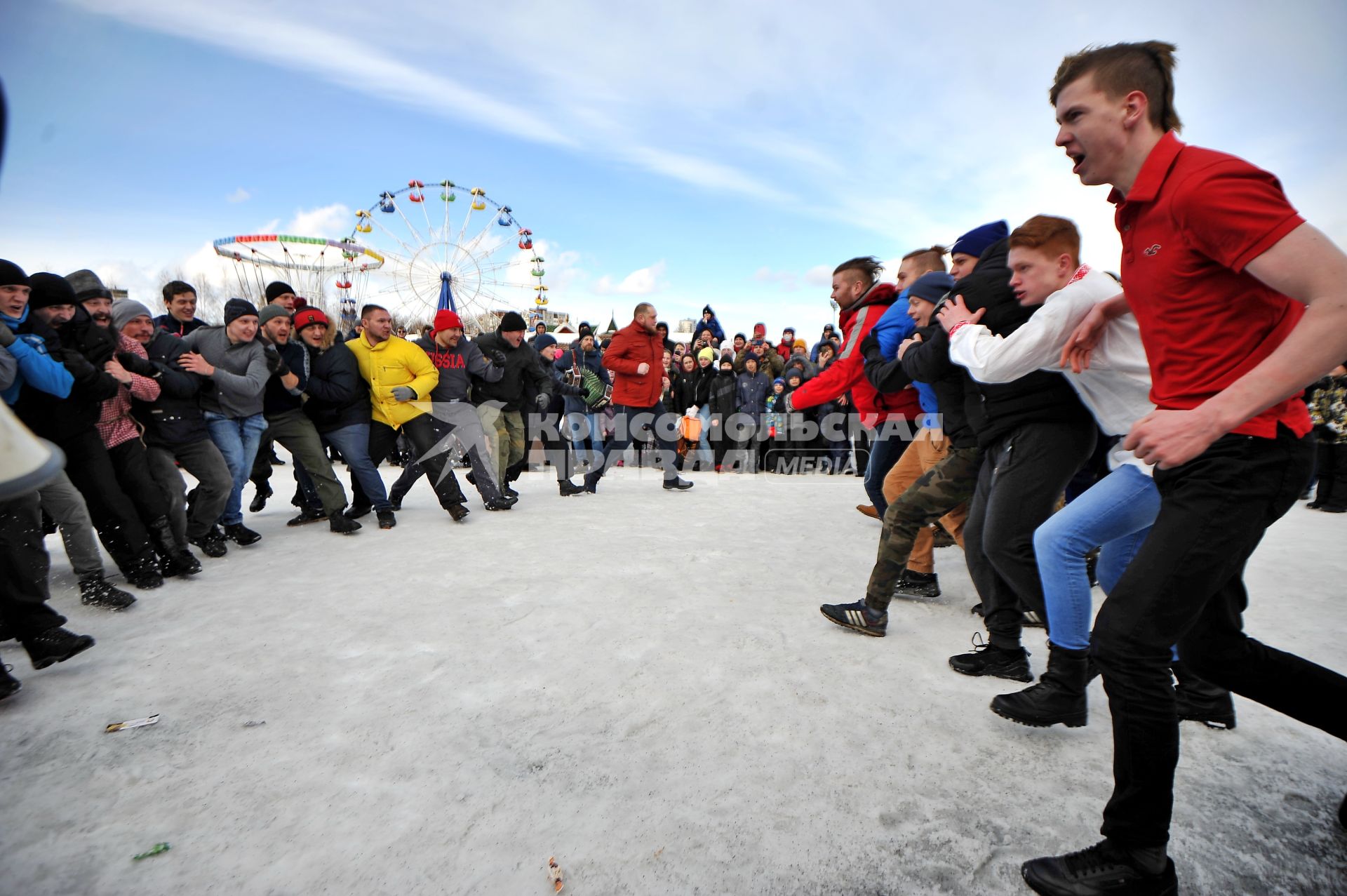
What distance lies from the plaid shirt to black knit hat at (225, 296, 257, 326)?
764 mm

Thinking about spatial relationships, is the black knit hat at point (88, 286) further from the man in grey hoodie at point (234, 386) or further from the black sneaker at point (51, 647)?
the black sneaker at point (51, 647)

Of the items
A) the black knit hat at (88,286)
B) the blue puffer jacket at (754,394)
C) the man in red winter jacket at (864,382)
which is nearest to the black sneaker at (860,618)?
the man in red winter jacket at (864,382)

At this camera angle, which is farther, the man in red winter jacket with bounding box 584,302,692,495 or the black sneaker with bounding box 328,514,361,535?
the man in red winter jacket with bounding box 584,302,692,495

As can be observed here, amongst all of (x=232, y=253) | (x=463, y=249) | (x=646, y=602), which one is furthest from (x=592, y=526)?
(x=232, y=253)

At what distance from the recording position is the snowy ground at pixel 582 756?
63.5 inches

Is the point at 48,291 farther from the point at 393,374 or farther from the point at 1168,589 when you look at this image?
the point at 1168,589

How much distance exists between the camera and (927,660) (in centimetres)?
288

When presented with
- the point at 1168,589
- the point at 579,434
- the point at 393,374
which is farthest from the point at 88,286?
the point at 1168,589

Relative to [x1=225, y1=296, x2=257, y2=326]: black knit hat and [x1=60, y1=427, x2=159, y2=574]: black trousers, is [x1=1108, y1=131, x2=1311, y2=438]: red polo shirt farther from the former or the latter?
[x1=225, y1=296, x2=257, y2=326]: black knit hat

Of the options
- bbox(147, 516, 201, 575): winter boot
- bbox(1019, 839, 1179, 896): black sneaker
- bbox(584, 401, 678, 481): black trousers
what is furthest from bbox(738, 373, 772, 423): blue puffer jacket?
bbox(1019, 839, 1179, 896): black sneaker

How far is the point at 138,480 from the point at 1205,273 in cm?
514

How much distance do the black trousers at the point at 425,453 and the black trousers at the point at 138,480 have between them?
6.18 feet

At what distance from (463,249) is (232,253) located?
18.3 meters

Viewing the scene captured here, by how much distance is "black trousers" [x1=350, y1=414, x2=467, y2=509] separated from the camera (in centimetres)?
583
